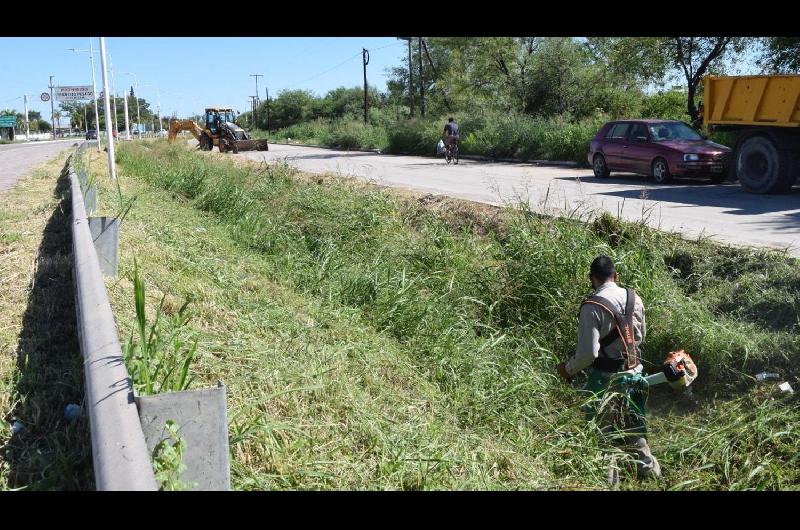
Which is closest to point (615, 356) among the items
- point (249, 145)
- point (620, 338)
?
point (620, 338)

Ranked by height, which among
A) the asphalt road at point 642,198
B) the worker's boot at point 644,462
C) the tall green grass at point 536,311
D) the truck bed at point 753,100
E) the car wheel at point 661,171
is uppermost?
the truck bed at point 753,100

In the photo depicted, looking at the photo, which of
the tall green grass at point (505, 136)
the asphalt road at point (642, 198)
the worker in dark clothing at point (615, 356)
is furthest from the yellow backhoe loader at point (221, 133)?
the worker in dark clothing at point (615, 356)

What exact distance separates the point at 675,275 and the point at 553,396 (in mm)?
2619

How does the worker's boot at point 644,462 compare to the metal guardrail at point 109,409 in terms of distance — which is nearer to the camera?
the metal guardrail at point 109,409

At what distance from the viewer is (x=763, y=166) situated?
14.2m

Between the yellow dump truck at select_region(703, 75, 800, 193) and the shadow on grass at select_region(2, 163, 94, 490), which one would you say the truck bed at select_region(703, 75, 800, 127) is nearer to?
the yellow dump truck at select_region(703, 75, 800, 193)

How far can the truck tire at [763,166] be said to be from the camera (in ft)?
45.2

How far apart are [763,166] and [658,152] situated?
313 centimetres

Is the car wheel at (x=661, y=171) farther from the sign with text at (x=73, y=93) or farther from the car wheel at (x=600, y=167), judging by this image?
the sign with text at (x=73, y=93)

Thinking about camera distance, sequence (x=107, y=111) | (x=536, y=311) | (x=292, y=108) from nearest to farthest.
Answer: (x=536, y=311) → (x=107, y=111) → (x=292, y=108)

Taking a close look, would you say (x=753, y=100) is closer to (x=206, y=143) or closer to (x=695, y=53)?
(x=695, y=53)

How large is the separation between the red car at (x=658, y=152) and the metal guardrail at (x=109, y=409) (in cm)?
1492

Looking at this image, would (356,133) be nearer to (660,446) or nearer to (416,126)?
(416,126)

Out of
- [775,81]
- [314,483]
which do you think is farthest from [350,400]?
[775,81]
